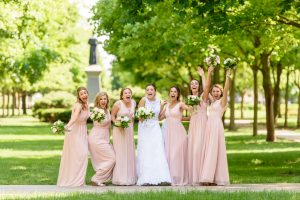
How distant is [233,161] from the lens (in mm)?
21453

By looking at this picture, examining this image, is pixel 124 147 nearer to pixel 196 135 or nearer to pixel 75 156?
pixel 75 156

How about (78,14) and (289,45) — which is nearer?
(289,45)

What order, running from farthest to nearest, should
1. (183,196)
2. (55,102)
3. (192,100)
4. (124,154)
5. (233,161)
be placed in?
1. (55,102)
2. (233,161)
3. (124,154)
4. (192,100)
5. (183,196)

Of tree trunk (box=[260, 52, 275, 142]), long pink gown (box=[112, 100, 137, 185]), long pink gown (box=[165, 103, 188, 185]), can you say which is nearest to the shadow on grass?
long pink gown (box=[112, 100, 137, 185])

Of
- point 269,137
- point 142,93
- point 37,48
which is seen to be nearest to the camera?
point 269,137

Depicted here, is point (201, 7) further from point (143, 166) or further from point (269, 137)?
point (269, 137)

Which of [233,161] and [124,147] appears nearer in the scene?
[124,147]

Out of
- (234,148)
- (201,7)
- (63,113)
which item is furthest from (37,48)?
(201,7)

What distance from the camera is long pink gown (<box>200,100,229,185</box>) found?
14.1 metres

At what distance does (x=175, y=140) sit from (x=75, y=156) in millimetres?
2202

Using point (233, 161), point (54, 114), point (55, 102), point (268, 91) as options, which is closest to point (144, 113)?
point (233, 161)

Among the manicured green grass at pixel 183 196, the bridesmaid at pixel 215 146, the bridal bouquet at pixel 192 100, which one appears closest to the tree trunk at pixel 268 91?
the bridesmaid at pixel 215 146

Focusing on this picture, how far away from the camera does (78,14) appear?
62125 mm

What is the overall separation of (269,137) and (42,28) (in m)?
20.7
